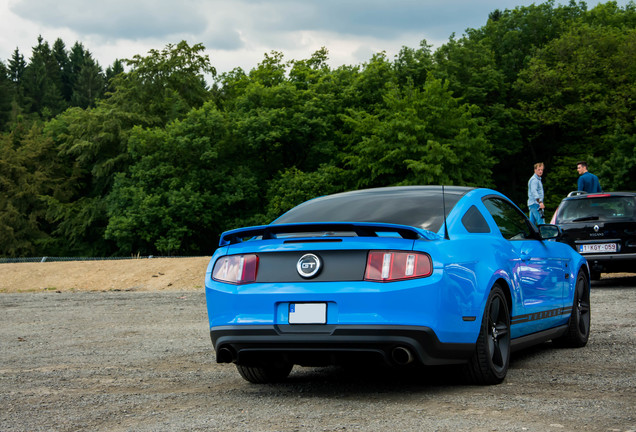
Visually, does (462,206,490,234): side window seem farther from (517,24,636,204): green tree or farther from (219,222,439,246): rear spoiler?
(517,24,636,204): green tree

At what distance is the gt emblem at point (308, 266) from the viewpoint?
5305 millimetres

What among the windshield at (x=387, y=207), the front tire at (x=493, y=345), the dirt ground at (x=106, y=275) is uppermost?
the windshield at (x=387, y=207)

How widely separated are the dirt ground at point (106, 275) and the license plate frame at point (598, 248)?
10.6 m

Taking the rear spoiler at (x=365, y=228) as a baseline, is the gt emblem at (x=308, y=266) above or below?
below

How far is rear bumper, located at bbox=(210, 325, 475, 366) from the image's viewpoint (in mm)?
5098

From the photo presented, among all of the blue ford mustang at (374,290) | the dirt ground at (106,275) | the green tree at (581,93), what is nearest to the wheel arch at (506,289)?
the blue ford mustang at (374,290)

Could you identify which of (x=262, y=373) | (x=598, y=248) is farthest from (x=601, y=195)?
(x=262, y=373)

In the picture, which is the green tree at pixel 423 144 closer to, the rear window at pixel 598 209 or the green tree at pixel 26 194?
the green tree at pixel 26 194

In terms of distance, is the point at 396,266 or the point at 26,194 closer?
the point at 396,266

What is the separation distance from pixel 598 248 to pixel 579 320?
7.35 meters

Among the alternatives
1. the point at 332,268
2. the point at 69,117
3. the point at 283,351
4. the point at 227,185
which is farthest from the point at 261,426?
the point at 69,117

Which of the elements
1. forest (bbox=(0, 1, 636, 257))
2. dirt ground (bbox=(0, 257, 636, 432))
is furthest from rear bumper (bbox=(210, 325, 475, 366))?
forest (bbox=(0, 1, 636, 257))

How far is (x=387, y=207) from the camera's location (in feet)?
20.2

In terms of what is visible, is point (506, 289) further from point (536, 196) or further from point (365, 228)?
point (536, 196)
